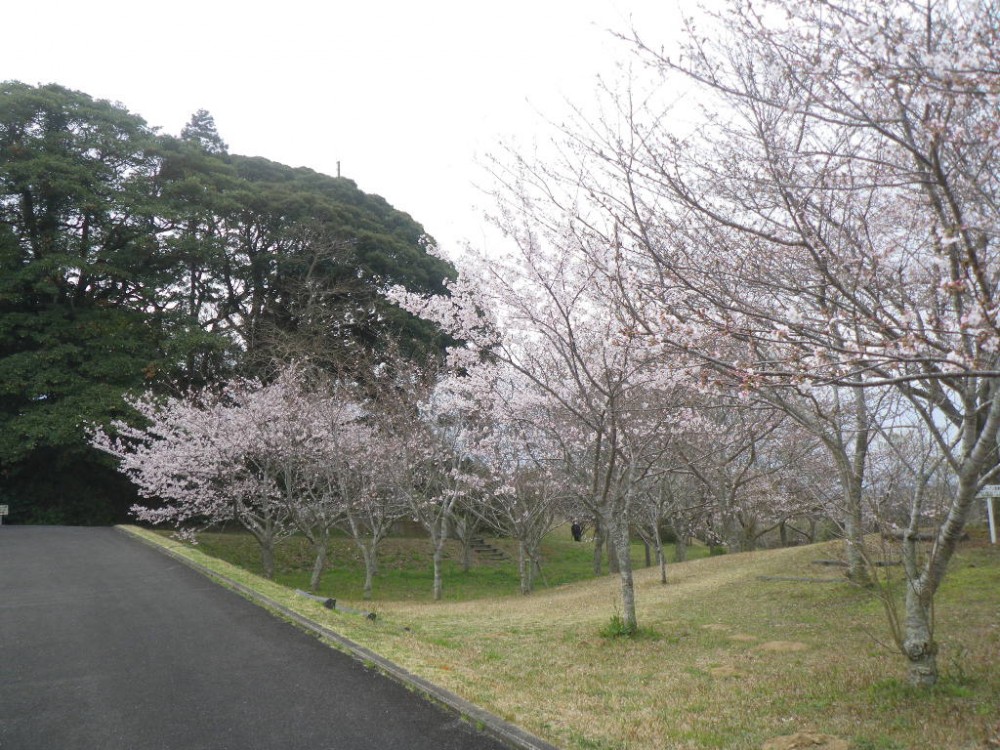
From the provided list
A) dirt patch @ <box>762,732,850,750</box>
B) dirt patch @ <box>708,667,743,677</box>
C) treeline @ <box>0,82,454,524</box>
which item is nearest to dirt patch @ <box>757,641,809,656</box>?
dirt patch @ <box>708,667,743,677</box>

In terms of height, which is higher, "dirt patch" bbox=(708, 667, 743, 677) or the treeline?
the treeline

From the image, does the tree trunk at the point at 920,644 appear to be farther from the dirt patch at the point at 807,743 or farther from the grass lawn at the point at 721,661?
the dirt patch at the point at 807,743

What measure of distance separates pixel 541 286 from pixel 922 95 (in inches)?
176

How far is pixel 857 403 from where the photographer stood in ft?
29.1

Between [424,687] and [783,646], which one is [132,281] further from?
[783,646]

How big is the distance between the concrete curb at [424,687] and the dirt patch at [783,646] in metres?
4.15

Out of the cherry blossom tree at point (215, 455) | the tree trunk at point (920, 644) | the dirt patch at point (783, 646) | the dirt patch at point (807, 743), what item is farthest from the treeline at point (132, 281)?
the dirt patch at point (807, 743)

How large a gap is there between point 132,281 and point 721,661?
23605 mm

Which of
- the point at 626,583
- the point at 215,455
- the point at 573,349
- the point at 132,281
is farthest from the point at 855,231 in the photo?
the point at 132,281

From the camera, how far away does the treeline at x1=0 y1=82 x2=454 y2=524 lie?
2197 centimetres

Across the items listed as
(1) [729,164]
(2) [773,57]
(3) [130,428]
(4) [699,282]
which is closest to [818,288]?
(4) [699,282]

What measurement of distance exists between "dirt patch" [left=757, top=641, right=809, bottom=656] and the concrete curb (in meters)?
4.15

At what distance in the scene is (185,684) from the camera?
544cm

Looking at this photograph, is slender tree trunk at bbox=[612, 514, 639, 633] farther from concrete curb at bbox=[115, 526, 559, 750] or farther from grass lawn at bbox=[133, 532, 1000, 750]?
concrete curb at bbox=[115, 526, 559, 750]
